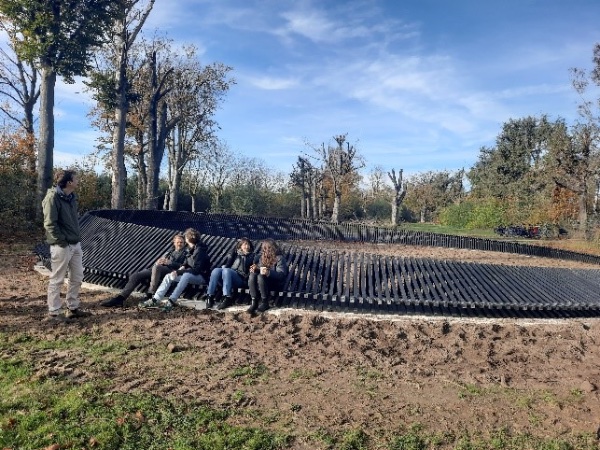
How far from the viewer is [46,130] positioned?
14.5 metres

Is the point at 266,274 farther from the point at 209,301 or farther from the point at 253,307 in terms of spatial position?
the point at 209,301

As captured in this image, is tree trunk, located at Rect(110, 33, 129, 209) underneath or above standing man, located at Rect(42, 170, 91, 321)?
above

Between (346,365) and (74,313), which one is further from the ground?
(74,313)

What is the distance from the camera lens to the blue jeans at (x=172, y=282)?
19.9 feet

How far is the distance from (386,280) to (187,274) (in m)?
2.84

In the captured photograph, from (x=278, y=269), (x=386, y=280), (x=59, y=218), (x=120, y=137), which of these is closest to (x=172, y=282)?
(x=278, y=269)

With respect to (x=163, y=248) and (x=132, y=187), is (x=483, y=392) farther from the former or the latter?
(x=132, y=187)

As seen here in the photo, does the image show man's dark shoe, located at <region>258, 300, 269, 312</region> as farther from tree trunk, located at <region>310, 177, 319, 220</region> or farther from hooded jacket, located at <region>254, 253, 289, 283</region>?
tree trunk, located at <region>310, 177, 319, 220</region>

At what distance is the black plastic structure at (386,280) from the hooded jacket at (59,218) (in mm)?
1461

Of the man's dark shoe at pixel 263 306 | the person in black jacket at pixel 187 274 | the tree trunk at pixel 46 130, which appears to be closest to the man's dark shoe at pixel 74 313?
the person in black jacket at pixel 187 274

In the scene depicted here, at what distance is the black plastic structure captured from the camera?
641cm

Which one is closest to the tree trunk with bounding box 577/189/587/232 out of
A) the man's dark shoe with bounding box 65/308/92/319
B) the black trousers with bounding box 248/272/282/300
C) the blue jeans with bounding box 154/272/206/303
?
the black trousers with bounding box 248/272/282/300

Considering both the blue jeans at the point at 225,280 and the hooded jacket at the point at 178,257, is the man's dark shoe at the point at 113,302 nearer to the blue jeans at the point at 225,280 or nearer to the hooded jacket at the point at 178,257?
the hooded jacket at the point at 178,257

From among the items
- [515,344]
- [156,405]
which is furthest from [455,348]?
[156,405]
